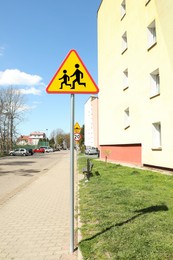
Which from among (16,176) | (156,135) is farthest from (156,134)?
(16,176)

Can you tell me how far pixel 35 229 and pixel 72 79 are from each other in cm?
281

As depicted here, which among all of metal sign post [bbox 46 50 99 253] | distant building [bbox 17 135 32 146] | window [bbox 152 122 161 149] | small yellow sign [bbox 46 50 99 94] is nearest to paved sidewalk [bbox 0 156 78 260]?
metal sign post [bbox 46 50 99 253]

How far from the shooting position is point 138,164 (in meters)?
18.9

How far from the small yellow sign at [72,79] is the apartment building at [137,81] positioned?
9.92m

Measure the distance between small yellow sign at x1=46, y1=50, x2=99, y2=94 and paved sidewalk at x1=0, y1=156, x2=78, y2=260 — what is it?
91.1 inches

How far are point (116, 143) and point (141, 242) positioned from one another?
19850 millimetres

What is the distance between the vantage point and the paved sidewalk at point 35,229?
421 centimetres

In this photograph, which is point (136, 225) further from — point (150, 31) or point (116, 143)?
point (116, 143)

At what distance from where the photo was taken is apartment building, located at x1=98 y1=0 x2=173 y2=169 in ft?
47.3

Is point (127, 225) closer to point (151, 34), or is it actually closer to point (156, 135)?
point (156, 135)

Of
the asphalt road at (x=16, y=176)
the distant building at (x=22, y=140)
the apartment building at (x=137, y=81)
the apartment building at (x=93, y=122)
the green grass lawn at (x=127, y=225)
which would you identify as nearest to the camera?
the green grass lawn at (x=127, y=225)

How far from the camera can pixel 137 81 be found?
1858 centimetres

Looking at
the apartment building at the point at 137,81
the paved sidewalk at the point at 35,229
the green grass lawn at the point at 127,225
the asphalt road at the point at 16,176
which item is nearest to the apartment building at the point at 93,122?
the apartment building at the point at 137,81

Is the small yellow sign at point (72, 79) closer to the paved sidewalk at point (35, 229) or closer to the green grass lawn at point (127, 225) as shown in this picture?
the green grass lawn at point (127, 225)
